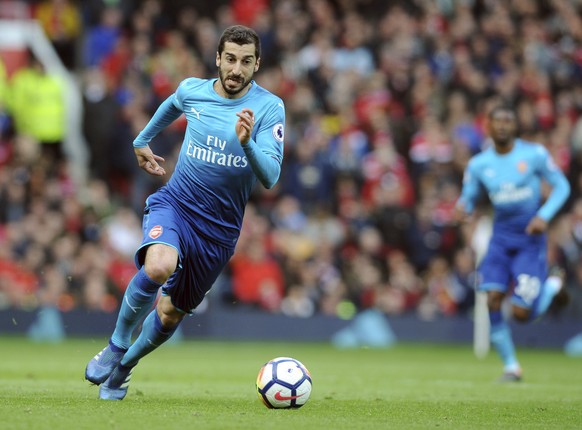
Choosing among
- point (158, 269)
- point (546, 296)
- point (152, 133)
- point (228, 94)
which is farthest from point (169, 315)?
→ point (546, 296)

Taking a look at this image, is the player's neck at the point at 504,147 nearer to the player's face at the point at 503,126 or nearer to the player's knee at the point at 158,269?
the player's face at the point at 503,126

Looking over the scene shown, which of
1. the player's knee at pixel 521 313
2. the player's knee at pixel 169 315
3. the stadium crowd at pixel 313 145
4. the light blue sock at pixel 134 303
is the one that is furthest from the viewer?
the stadium crowd at pixel 313 145

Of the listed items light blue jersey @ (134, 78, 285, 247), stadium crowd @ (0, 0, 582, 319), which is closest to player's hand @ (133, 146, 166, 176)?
light blue jersey @ (134, 78, 285, 247)

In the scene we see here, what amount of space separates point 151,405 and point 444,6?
17.1m

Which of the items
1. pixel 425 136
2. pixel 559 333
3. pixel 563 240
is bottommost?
pixel 559 333

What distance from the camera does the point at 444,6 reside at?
79.7ft

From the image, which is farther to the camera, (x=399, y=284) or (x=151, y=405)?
(x=399, y=284)

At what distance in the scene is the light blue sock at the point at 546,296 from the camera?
43.3 ft

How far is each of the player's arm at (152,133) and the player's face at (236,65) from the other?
0.57 m

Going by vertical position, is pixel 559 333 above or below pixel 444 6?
below

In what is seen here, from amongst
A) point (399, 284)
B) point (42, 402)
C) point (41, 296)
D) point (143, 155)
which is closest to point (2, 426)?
point (42, 402)

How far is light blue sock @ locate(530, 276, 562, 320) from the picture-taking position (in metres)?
13.2

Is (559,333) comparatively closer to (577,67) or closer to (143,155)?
(577,67)

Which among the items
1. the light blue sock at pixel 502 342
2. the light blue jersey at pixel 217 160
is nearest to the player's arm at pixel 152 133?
the light blue jersey at pixel 217 160
